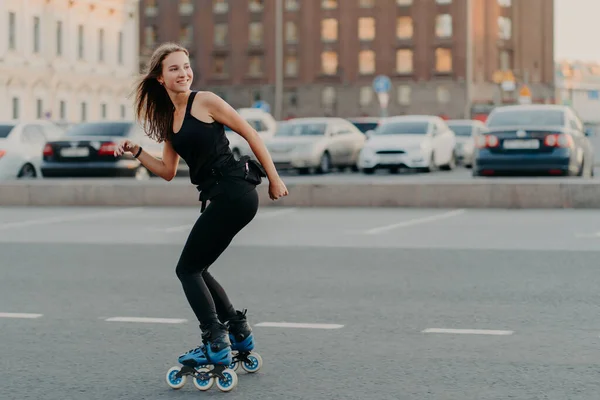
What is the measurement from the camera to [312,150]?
107ft

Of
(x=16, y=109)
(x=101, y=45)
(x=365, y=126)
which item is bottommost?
(x=365, y=126)

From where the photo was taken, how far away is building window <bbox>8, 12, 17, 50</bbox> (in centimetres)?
5963

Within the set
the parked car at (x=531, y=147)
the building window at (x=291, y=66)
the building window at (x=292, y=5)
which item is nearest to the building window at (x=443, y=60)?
the building window at (x=291, y=66)

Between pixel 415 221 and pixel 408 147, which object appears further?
pixel 408 147

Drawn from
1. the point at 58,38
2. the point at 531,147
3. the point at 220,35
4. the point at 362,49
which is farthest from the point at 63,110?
the point at 531,147

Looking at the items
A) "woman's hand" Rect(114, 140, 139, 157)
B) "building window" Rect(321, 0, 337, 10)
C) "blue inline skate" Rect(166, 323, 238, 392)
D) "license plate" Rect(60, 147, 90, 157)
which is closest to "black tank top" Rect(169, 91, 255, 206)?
"woman's hand" Rect(114, 140, 139, 157)

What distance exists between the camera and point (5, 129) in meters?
25.5

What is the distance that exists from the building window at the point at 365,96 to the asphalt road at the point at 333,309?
8583 cm

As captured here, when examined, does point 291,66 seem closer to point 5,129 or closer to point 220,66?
point 220,66

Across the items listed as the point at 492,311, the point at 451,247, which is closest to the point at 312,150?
the point at 451,247

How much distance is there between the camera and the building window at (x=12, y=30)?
59.6m

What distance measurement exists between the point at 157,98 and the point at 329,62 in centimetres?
9789

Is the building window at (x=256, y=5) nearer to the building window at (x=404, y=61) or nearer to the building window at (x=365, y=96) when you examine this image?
the building window at (x=365, y=96)

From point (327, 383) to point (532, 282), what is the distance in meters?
4.50
